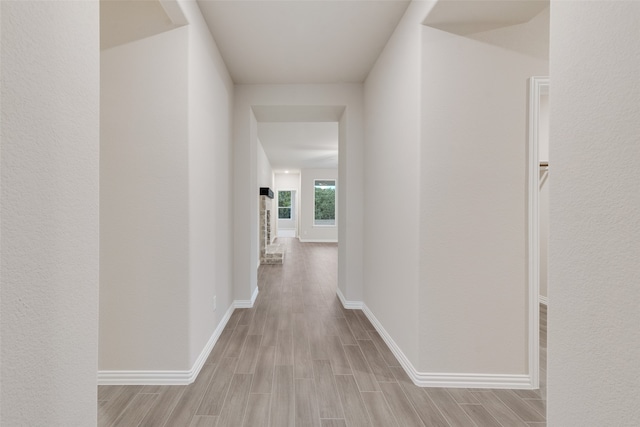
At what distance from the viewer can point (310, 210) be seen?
39.3 ft

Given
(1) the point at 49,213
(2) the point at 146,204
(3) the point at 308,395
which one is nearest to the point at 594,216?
(1) the point at 49,213

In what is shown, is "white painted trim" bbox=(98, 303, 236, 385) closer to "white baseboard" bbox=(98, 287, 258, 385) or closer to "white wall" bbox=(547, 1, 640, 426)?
"white baseboard" bbox=(98, 287, 258, 385)

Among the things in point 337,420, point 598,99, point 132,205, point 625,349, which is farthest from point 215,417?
point 598,99

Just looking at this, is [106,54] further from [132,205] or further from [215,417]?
[215,417]

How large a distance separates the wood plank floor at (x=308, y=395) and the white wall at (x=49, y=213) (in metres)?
0.98

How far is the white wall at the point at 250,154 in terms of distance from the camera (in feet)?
12.4

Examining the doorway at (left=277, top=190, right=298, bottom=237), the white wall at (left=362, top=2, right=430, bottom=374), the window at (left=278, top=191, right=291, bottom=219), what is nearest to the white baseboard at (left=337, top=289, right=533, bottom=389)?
the white wall at (left=362, top=2, right=430, bottom=374)

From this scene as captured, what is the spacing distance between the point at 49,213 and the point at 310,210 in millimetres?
11100

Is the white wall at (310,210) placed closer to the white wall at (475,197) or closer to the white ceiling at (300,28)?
the white ceiling at (300,28)

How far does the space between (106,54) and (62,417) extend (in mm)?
2139

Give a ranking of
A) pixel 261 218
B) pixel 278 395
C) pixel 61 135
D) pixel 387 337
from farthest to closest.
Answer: pixel 261 218 → pixel 387 337 → pixel 278 395 → pixel 61 135

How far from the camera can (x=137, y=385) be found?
2.12m

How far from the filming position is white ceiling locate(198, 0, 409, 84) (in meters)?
2.39

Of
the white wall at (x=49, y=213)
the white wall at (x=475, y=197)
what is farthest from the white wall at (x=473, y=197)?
the white wall at (x=49, y=213)
